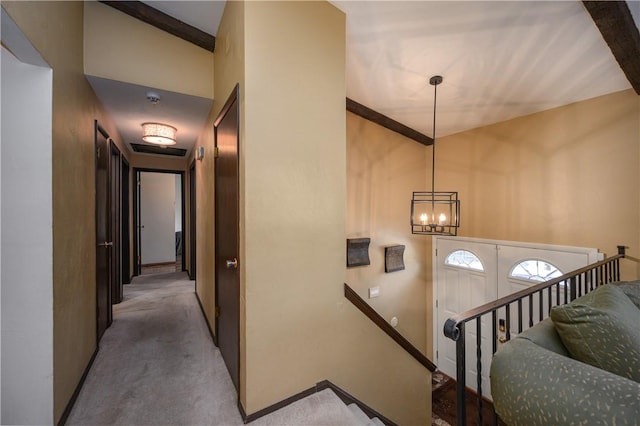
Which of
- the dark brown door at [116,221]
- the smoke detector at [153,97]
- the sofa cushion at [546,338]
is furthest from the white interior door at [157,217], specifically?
the sofa cushion at [546,338]

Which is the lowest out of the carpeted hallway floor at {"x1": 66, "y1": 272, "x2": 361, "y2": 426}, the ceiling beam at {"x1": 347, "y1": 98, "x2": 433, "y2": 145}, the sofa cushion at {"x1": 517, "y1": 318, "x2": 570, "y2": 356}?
the carpeted hallway floor at {"x1": 66, "y1": 272, "x2": 361, "y2": 426}

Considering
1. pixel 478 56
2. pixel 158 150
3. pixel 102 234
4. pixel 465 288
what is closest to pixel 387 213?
pixel 465 288

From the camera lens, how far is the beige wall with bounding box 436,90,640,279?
8.70 feet

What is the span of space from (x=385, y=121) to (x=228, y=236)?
2.83m

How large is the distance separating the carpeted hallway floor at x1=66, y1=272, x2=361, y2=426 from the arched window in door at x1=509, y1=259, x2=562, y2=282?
3073 millimetres

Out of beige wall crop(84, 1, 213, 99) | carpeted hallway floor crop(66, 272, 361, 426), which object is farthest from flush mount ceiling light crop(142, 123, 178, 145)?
carpeted hallway floor crop(66, 272, 361, 426)

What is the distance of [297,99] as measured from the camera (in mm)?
1729

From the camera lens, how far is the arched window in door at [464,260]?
3.91m

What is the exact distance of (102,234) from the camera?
2.52 metres

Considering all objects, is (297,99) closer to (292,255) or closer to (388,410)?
(292,255)

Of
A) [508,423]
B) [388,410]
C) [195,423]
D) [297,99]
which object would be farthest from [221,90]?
[388,410]

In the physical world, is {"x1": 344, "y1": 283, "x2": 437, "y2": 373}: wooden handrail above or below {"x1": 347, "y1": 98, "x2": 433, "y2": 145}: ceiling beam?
below

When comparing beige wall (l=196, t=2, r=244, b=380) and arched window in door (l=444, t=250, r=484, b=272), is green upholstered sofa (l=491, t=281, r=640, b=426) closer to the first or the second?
beige wall (l=196, t=2, r=244, b=380)

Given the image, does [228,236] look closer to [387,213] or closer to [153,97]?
[153,97]
